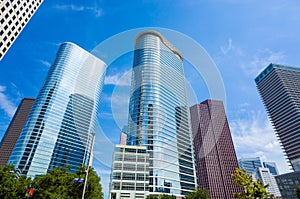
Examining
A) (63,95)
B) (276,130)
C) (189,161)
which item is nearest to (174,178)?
(189,161)

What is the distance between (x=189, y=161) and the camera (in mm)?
62062

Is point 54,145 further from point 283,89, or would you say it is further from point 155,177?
point 283,89

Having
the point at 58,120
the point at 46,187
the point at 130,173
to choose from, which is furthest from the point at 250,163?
the point at 46,187

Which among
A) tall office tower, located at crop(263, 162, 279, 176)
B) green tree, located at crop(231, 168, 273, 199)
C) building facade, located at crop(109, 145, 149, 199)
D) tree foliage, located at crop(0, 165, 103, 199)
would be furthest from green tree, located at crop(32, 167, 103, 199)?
tall office tower, located at crop(263, 162, 279, 176)

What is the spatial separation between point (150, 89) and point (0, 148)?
350 ft

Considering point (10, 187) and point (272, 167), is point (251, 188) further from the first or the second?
point (272, 167)

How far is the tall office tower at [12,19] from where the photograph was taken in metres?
37.1

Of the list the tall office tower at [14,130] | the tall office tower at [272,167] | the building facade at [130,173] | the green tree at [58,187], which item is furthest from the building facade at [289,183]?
the tall office tower at [14,130]

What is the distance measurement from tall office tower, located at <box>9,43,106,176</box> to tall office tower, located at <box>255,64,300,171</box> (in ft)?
327

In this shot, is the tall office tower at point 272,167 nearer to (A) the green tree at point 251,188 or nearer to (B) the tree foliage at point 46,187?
(A) the green tree at point 251,188

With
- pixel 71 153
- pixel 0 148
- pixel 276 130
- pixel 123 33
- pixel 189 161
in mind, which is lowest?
pixel 123 33

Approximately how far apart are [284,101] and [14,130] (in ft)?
551

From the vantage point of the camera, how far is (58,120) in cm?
7575

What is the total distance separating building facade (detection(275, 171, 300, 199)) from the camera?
228 feet
